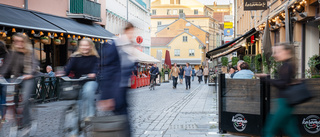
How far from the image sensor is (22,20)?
15.0 m

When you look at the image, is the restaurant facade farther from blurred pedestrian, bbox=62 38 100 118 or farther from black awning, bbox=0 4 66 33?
blurred pedestrian, bbox=62 38 100 118

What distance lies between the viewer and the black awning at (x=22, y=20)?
13898mm

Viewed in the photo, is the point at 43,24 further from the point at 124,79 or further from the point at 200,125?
the point at 124,79

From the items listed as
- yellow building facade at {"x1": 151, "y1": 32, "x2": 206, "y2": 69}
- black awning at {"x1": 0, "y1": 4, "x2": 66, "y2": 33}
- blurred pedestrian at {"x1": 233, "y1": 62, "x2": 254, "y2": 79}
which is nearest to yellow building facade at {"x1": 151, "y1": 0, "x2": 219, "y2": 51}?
yellow building facade at {"x1": 151, "y1": 32, "x2": 206, "y2": 69}

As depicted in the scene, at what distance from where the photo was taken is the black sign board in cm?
1745

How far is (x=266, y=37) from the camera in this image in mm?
12383

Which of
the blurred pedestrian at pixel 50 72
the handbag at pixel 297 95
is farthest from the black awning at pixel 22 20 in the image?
the handbag at pixel 297 95

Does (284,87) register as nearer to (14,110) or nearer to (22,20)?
(14,110)

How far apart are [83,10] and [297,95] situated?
64.1 ft

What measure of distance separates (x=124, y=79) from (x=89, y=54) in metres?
2.75

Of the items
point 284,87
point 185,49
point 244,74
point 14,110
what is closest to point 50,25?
point 14,110

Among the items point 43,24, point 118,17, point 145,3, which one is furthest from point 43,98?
point 145,3

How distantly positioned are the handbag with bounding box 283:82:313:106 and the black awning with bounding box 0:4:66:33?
35.5 feet

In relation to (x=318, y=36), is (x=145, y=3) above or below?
above
